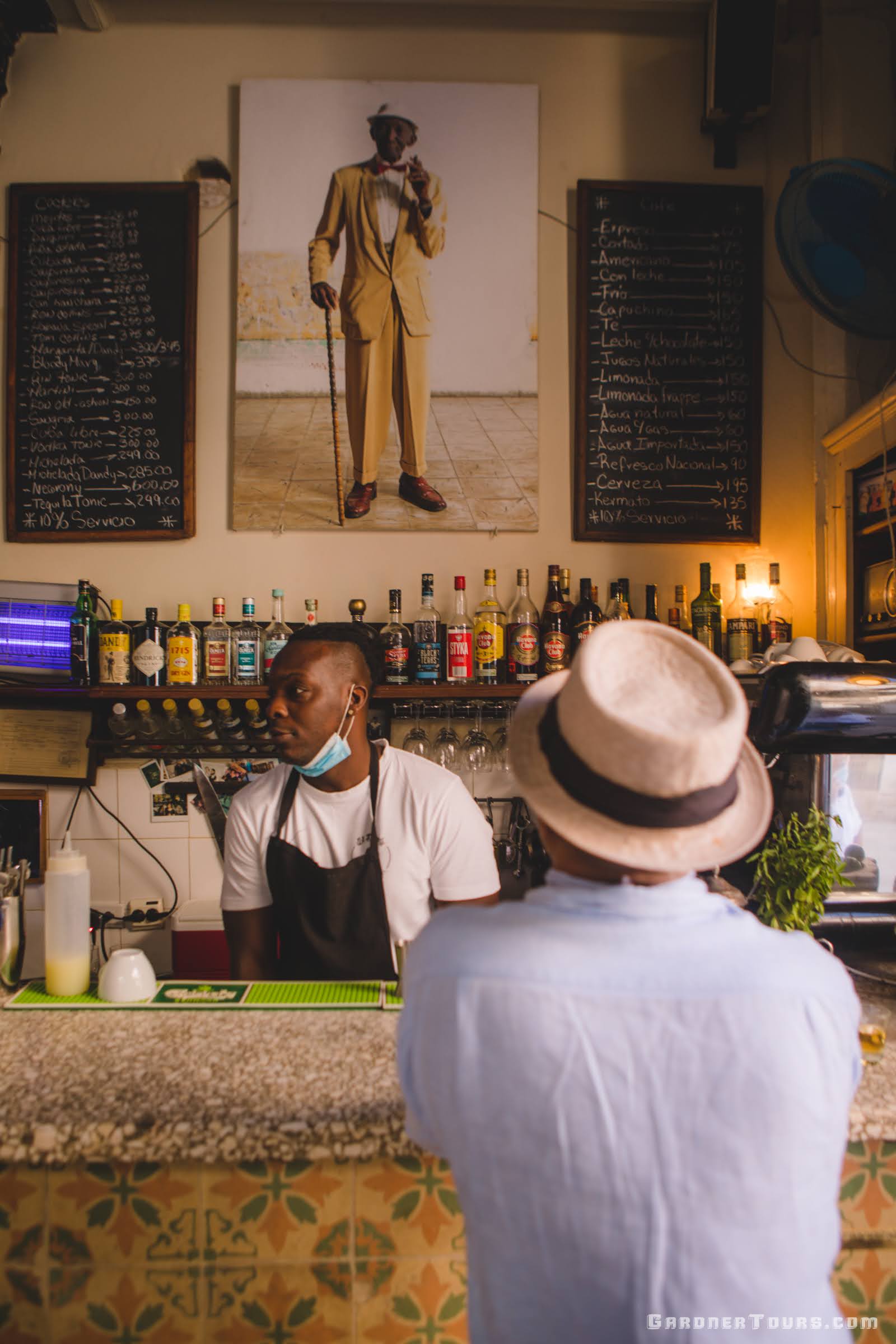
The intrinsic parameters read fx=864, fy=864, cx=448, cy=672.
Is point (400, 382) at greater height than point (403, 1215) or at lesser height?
greater

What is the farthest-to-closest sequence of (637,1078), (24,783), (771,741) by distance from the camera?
1. (24,783)
2. (771,741)
3. (637,1078)

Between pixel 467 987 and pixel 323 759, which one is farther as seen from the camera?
pixel 323 759

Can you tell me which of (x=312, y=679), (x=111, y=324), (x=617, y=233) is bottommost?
(x=312, y=679)

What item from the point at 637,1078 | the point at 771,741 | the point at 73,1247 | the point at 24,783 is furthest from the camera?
the point at 24,783

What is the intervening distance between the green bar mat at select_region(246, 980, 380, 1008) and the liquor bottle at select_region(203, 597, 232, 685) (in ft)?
5.03

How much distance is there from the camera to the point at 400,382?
3.29 meters

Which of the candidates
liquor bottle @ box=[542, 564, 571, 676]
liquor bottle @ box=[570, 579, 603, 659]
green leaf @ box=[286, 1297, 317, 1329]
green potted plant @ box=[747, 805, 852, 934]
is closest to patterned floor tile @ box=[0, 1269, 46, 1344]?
green leaf @ box=[286, 1297, 317, 1329]

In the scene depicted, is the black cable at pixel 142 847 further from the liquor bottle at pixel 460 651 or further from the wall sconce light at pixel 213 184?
the wall sconce light at pixel 213 184

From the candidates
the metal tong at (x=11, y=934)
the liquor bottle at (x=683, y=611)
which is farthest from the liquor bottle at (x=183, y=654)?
the liquor bottle at (x=683, y=611)

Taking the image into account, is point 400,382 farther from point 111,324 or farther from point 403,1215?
point 403,1215

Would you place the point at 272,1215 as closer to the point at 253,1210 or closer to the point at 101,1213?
the point at 253,1210

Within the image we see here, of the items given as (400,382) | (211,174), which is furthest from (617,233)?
(211,174)

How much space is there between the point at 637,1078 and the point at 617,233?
331cm

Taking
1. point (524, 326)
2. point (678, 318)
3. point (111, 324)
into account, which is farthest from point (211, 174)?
point (678, 318)
